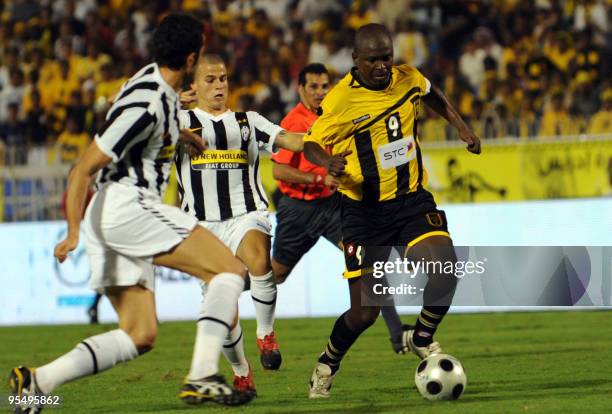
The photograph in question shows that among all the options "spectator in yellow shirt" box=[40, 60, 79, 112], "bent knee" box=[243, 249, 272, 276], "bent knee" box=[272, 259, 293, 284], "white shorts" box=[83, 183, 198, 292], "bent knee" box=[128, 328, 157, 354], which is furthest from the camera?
"spectator in yellow shirt" box=[40, 60, 79, 112]

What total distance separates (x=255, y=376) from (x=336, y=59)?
1157 cm

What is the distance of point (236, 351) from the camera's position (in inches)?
340

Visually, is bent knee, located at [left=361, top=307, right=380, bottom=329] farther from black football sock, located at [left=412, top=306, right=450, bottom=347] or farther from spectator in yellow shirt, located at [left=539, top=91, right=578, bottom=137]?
spectator in yellow shirt, located at [left=539, top=91, right=578, bottom=137]

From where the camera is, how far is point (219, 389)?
6.75m

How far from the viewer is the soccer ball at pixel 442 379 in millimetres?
8086

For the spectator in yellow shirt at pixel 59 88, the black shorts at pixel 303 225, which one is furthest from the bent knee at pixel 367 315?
the spectator in yellow shirt at pixel 59 88

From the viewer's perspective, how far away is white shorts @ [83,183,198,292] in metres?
7.02

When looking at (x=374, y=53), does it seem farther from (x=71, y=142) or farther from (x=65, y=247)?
(x=71, y=142)

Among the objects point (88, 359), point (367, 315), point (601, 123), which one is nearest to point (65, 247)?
point (88, 359)

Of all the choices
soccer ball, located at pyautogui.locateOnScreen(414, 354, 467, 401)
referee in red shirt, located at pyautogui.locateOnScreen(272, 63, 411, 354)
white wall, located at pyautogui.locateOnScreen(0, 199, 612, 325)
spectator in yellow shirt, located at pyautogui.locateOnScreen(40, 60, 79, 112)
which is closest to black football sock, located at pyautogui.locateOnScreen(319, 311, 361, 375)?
soccer ball, located at pyautogui.locateOnScreen(414, 354, 467, 401)

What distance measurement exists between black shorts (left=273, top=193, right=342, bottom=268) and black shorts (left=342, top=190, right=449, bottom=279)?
2917 mm

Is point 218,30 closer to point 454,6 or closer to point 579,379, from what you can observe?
point 454,6

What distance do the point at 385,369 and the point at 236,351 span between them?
88.4 inches

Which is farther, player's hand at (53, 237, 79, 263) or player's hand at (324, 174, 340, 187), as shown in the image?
player's hand at (324, 174, 340, 187)
